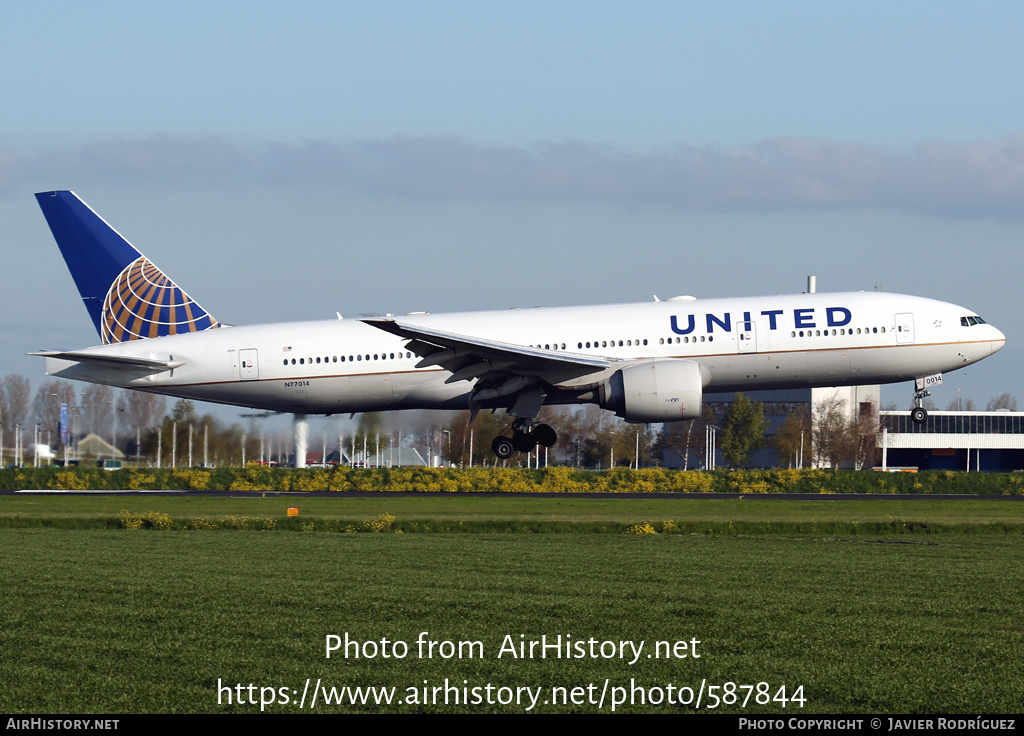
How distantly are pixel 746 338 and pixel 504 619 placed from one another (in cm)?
2249

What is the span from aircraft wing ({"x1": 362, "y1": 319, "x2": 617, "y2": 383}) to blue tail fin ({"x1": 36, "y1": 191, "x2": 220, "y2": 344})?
30.3ft

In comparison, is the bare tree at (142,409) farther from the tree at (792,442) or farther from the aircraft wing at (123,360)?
the tree at (792,442)

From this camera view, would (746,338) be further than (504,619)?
Yes

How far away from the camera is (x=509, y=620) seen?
34.7 ft

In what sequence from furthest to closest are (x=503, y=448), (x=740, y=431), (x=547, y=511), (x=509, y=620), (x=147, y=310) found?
(x=740, y=431) → (x=147, y=310) → (x=503, y=448) → (x=547, y=511) → (x=509, y=620)

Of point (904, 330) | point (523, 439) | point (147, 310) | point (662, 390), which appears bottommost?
point (523, 439)

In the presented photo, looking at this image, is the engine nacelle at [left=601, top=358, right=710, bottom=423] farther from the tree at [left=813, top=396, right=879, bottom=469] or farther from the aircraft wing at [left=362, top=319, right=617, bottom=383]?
the tree at [left=813, top=396, right=879, bottom=469]

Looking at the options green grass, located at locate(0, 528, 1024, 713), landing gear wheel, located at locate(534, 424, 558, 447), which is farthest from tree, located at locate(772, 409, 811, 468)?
green grass, located at locate(0, 528, 1024, 713)

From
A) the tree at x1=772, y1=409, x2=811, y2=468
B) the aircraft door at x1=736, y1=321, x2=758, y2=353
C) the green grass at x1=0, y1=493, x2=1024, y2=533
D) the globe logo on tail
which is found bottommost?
the green grass at x1=0, y1=493, x2=1024, y2=533

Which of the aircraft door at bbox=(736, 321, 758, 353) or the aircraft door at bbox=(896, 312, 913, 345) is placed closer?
the aircraft door at bbox=(736, 321, 758, 353)

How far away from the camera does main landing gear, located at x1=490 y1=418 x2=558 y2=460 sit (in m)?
34.2

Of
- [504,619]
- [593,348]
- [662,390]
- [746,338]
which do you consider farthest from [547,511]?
[504,619]

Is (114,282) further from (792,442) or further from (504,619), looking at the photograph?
(792,442)
